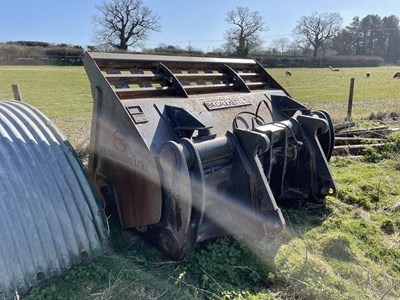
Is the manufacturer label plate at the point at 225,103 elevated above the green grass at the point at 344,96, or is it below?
above

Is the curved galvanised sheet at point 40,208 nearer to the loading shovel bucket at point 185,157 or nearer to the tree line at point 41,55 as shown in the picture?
the loading shovel bucket at point 185,157

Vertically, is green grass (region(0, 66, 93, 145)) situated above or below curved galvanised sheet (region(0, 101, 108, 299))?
below

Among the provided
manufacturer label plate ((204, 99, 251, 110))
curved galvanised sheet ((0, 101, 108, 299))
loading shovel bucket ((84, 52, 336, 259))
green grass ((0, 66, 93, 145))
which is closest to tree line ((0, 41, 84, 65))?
green grass ((0, 66, 93, 145))

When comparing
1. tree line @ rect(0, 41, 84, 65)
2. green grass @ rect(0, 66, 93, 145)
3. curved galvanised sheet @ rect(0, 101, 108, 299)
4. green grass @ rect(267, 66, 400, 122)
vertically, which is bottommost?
green grass @ rect(267, 66, 400, 122)

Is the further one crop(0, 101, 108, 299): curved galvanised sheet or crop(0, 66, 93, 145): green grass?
crop(0, 66, 93, 145): green grass

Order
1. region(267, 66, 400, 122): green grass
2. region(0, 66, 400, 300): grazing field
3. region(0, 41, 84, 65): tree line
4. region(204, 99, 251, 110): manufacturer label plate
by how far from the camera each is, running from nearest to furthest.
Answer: region(0, 66, 400, 300): grazing field → region(204, 99, 251, 110): manufacturer label plate → region(267, 66, 400, 122): green grass → region(0, 41, 84, 65): tree line

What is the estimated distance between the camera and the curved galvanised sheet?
2.47m

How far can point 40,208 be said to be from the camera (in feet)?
8.61

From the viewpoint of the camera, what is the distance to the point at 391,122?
8.80m

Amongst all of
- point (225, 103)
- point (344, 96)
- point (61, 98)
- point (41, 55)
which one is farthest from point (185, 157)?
point (41, 55)

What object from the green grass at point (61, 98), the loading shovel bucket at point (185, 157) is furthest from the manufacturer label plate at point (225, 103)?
the green grass at point (61, 98)

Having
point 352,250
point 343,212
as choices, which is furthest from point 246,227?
point 343,212

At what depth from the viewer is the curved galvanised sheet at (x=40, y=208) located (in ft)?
8.12

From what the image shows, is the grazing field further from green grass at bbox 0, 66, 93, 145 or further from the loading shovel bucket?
green grass at bbox 0, 66, 93, 145
